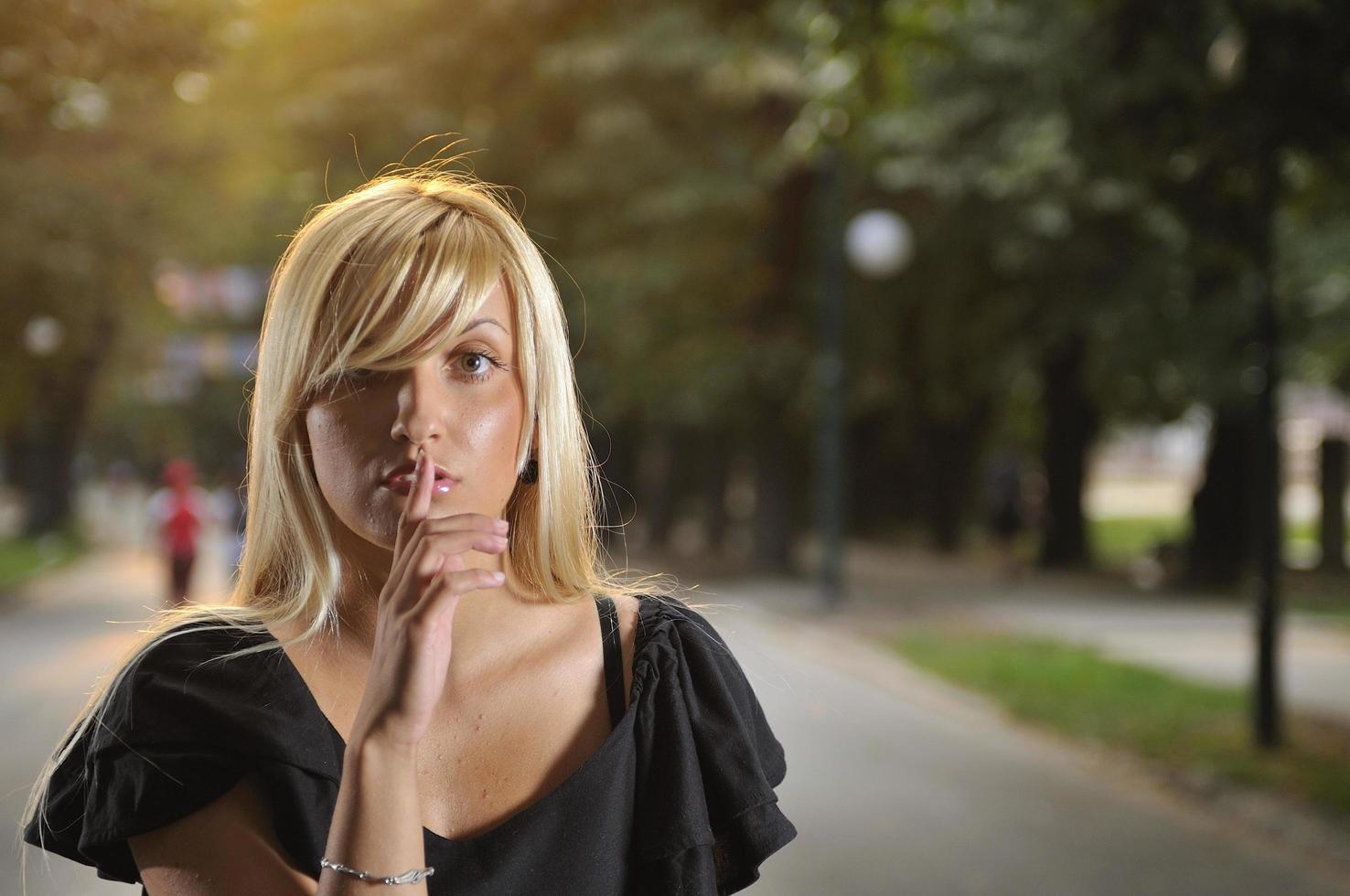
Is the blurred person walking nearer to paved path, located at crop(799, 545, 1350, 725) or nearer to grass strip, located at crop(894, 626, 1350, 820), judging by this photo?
grass strip, located at crop(894, 626, 1350, 820)

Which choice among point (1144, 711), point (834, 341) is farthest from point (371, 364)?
point (834, 341)

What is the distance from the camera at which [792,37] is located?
19.4 m

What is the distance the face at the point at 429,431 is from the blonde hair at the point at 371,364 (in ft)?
0.06

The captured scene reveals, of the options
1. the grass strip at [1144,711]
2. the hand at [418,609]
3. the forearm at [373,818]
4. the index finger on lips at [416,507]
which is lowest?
the grass strip at [1144,711]

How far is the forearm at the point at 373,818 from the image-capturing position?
129 centimetres

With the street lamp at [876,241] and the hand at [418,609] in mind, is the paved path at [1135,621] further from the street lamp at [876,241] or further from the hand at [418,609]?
the hand at [418,609]

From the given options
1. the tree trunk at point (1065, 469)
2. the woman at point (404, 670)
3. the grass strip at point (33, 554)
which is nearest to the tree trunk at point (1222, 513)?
the tree trunk at point (1065, 469)

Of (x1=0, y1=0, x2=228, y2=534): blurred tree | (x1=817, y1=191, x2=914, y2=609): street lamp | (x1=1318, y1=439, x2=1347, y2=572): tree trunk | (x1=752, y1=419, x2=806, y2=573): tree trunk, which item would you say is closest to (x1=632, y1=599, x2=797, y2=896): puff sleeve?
(x1=0, y1=0, x2=228, y2=534): blurred tree

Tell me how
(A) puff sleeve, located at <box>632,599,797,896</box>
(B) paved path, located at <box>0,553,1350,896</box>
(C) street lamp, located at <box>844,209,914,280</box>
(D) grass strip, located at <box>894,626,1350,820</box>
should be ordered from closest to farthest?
(A) puff sleeve, located at <box>632,599,797,896</box> < (B) paved path, located at <box>0,553,1350,896</box> < (D) grass strip, located at <box>894,626,1350,820</box> < (C) street lamp, located at <box>844,209,914,280</box>

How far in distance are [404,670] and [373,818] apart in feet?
0.46

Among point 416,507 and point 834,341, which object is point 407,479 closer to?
point 416,507

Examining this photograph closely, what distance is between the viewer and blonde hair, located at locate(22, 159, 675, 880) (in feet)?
4.56

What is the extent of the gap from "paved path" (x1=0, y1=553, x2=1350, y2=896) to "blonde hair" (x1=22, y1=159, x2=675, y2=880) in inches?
61.1

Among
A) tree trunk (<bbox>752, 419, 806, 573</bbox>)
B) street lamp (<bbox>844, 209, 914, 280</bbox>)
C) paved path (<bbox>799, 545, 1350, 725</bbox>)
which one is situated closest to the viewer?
paved path (<bbox>799, 545, 1350, 725</bbox>)
